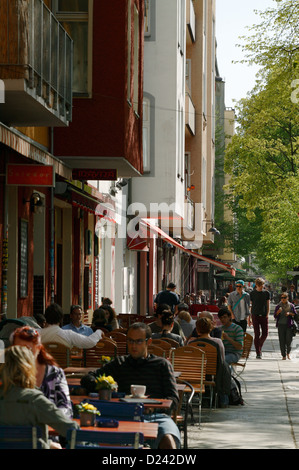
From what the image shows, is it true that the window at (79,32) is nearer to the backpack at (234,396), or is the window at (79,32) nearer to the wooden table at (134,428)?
the backpack at (234,396)

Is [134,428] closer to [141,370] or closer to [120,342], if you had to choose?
[141,370]

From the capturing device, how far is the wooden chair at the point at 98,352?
1335 cm

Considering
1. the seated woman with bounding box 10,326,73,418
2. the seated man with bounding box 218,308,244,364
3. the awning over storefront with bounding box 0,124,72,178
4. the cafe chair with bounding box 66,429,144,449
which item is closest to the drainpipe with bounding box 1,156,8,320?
the awning over storefront with bounding box 0,124,72,178

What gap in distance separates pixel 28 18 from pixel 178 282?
1716 inches

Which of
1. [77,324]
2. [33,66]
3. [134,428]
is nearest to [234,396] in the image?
[77,324]

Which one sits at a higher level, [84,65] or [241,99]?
[241,99]

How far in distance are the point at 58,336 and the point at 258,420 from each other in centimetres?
281

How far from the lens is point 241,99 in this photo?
52594mm

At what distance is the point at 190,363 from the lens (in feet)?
42.9

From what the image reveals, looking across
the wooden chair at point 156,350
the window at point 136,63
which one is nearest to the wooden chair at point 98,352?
the wooden chair at point 156,350

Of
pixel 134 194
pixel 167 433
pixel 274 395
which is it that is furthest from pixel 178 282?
pixel 167 433

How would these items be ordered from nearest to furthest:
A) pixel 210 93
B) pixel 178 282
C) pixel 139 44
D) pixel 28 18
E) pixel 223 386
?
pixel 28 18, pixel 223 386, pixel 139 44, pixel 210 93, pixel 178 282

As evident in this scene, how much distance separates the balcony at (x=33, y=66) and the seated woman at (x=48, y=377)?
18.9ft

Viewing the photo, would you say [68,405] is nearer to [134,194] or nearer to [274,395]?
[274,395]
